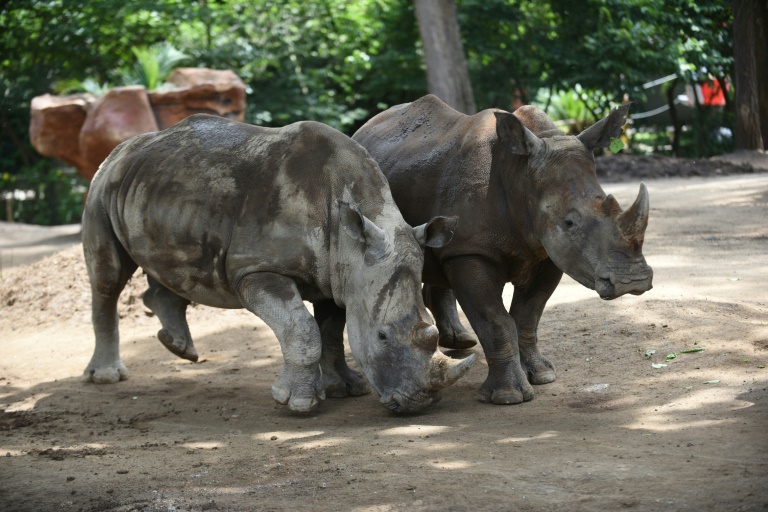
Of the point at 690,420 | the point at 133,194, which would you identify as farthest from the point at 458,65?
the point at 690,420

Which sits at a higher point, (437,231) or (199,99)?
(437,231)

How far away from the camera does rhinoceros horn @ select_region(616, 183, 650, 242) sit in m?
5.71

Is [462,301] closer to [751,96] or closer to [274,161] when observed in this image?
[274,161]

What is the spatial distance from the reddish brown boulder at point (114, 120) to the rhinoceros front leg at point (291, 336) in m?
10.4

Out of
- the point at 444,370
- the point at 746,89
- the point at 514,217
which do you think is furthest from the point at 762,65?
the point at 444,370

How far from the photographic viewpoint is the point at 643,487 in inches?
175

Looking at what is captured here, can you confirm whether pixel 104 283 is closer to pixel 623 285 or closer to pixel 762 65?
pixel 623 285

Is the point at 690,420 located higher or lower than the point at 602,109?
higher

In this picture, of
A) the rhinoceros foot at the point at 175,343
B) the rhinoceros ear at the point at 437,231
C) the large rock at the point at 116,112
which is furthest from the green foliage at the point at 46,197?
the rhinoceros ear at the point at 437,231

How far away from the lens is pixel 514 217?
6422 mm

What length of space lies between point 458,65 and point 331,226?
10.4 metres

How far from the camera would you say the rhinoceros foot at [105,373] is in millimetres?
7973

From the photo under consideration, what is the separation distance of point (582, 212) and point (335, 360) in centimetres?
215

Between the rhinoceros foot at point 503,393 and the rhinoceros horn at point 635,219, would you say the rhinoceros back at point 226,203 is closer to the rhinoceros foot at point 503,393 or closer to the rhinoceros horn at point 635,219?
the rhinoceros foot at point 503,393
